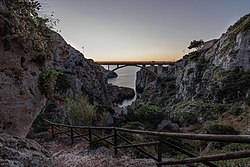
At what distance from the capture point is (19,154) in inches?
195

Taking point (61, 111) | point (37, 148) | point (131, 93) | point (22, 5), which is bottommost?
point (131, 93)

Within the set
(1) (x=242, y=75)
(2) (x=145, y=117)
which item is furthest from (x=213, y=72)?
(2) (x=145, y=117)

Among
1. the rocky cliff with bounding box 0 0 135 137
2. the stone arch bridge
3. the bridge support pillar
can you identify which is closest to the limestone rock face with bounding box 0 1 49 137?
the rocky cliff with bounding box 0 0 135 137

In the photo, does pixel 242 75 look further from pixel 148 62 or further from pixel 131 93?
pixel 131 93

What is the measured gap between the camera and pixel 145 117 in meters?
25.2

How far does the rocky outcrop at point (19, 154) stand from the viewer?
4.58m

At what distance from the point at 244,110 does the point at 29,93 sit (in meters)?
24.7

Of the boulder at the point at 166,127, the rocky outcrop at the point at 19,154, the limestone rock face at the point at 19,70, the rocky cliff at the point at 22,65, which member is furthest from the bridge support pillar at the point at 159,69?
the rocky outcrop at the point at 19,154

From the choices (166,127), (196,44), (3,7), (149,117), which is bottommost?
(166,127)

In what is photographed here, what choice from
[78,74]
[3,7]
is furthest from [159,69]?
[3,7]

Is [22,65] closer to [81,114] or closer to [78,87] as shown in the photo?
[81,114]

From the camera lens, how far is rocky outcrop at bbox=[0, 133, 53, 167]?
15.0 feet

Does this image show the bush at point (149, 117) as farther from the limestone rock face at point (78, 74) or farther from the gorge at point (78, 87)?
the limestone rock face at point (78, 74)

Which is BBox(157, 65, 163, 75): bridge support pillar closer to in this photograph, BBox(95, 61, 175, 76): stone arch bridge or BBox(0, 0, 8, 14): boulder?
BBox(95, 61, 175, 76): stone arch bridge
